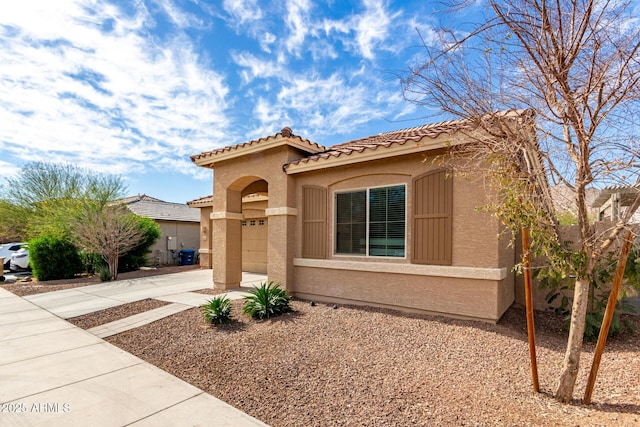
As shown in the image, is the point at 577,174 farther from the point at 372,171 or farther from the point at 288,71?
the point at 288,71

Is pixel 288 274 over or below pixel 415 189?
below

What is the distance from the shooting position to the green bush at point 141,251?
651 inches

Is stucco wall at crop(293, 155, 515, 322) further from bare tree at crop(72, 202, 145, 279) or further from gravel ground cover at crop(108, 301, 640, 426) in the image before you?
bare tree at crop(72, 202, 145, 279)

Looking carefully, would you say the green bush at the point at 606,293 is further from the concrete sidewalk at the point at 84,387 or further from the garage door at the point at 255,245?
the garage door at the point at 255,245

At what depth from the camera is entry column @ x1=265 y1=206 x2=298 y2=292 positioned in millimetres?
9031

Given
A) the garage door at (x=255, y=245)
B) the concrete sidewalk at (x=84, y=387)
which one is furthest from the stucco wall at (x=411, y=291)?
the garage door at (x=255, y=245)

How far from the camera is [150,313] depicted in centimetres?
783

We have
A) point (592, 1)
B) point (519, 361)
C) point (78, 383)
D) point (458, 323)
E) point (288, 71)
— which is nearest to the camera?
point (592, 1)

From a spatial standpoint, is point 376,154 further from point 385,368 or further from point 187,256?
point 187,256

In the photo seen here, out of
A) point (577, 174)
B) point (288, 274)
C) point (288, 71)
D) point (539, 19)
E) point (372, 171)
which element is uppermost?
point (288, 71)

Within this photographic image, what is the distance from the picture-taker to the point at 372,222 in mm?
7891

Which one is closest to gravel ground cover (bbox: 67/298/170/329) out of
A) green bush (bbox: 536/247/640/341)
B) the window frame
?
the window frame

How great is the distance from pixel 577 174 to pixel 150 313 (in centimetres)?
867

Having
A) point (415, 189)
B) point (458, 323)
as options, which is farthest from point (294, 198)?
point (458, 323)
